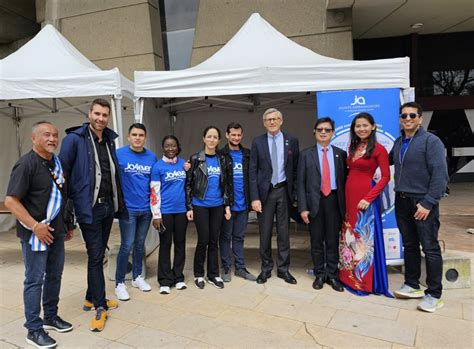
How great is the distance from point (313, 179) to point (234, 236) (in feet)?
3.54

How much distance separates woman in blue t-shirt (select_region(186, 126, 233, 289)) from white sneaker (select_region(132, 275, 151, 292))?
1.62 ft

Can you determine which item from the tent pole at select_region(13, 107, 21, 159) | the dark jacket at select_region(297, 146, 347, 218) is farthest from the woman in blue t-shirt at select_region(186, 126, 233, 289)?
the tent pole at select_region(13, 107, 21, 159)

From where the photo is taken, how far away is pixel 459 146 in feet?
35.1

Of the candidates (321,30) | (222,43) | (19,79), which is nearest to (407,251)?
(19,79)

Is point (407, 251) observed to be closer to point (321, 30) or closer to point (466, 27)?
point (321, 30)

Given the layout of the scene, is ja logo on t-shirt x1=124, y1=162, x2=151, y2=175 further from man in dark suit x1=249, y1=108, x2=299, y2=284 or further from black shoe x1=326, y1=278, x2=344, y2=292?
black shoe x1=326, y1=278, x2=344, y2=292

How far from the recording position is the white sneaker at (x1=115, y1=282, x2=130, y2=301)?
11.6 feet

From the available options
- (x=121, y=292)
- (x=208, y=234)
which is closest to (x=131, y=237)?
(x=121, y=292)

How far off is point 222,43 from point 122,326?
23.4 feet

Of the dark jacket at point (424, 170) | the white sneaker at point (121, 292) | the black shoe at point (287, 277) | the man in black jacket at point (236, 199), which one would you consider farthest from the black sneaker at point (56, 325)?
the dark jacket at point (424, 170)

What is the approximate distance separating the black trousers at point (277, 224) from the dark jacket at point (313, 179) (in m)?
0.21

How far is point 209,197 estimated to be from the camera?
3.73 metres

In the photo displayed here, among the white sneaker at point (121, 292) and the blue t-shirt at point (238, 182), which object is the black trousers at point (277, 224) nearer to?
the blue t-shirt at point (238, 182)

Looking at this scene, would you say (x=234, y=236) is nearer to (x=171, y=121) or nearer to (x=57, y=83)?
(x=57, y=83)
